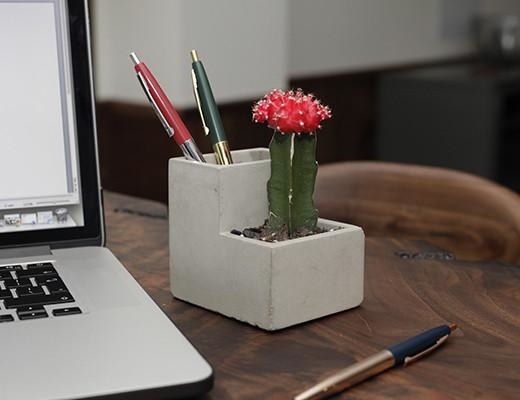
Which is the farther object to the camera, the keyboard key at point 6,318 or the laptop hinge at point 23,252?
the laptop hinge at point 23,252

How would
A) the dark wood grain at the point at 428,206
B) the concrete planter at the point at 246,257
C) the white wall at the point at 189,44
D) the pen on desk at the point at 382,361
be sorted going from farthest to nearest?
the white wall at the point at 189,44, the dark wood grain at the point at 428,206, the concrete planter at the point at 246,257, the pen on desk at the point at 382,361

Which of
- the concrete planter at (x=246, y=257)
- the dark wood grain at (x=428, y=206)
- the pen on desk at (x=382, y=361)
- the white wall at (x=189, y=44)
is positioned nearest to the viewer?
the pen on desk at (x=382, y=361)

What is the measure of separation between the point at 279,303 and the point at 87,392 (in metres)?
0.18

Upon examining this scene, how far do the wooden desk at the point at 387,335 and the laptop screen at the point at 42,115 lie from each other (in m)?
0.11

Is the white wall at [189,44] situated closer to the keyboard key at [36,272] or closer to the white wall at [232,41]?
the white wall at [232,41]

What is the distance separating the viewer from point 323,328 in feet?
2.21

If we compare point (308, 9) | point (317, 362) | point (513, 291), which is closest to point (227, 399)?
point (317, 362)

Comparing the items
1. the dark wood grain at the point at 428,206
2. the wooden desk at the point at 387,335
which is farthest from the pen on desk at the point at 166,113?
the dark wood grain at the point at 428,206

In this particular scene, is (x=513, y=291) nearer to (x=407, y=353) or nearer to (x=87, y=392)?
(x=407, y=353)

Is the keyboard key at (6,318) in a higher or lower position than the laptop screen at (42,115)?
lower

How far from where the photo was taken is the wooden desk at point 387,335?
58cm

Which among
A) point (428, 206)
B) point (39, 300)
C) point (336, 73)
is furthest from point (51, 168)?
point (336, 73)

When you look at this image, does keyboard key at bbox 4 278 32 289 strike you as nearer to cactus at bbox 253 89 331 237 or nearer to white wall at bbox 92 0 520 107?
cactus at bbox 253 89 331 237

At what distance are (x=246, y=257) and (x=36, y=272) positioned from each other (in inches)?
6.5
